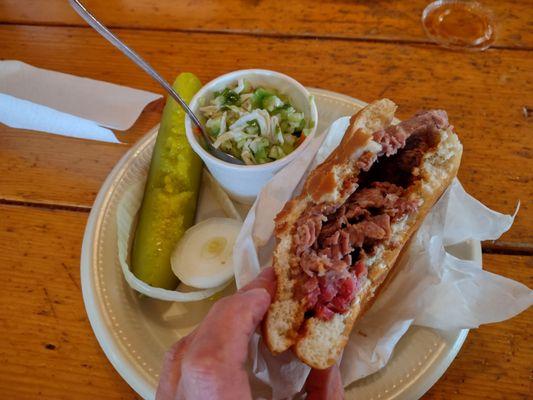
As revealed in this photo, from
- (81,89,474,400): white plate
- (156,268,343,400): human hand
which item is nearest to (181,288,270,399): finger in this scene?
(156,268,343,400): human hand

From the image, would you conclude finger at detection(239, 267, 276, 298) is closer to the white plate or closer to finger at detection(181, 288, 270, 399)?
finger at detection(181, 288, 270, 399)

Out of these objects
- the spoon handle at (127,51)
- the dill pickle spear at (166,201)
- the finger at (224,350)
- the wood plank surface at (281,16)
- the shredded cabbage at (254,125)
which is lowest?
the dill pickle spear at (166,201)

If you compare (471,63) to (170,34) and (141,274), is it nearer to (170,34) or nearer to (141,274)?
(170,34)

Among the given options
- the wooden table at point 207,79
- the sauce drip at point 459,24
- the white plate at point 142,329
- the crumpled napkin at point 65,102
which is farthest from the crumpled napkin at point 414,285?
the sauce drip at point 459,24

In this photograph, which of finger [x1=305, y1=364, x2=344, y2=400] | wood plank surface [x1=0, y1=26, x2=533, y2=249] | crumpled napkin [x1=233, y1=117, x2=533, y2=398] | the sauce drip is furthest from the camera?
the sauce drip

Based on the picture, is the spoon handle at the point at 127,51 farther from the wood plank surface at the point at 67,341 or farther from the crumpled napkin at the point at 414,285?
the wood plank surface at the point at 67,341
